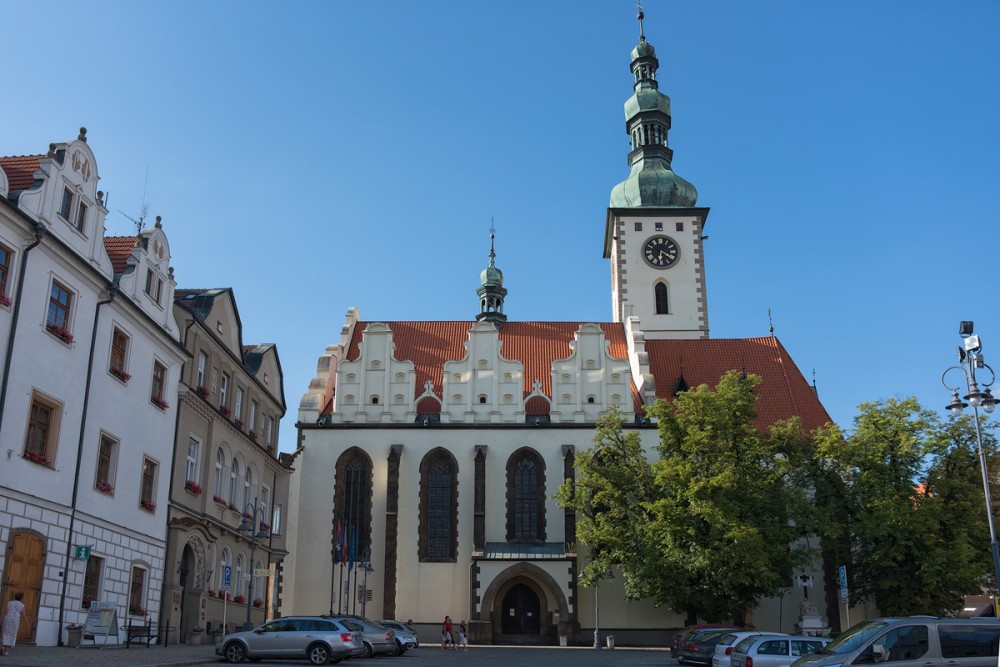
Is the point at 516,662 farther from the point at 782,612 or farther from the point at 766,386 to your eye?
the point at 766,386

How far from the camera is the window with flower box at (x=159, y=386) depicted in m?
29.5

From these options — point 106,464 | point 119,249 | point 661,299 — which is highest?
point 661,299

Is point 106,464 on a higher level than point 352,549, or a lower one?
higher

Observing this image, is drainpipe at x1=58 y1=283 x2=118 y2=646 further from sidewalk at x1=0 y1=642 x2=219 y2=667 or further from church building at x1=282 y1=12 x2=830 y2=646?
church building at x1=282 y1=12 x2=830 y2=646

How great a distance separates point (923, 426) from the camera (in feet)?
128

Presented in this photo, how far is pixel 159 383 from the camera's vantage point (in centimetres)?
3016

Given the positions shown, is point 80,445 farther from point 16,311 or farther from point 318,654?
point 318,654

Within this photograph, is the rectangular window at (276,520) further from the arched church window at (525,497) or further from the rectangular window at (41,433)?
the rectangular window at (41,433)

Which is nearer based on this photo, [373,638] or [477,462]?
[373,638]

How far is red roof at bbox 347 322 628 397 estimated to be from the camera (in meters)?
50.8

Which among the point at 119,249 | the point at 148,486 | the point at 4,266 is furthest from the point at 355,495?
the point at 4,266

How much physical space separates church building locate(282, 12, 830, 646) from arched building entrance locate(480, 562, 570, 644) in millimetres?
67

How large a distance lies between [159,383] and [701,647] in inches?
712

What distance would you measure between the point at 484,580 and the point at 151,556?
1850 centimetres
